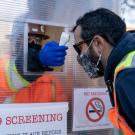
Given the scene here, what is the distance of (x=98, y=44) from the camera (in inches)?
84.4

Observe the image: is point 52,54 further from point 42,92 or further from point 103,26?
point 103,26

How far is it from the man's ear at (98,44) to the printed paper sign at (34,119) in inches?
20.1

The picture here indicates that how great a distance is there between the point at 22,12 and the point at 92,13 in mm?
443

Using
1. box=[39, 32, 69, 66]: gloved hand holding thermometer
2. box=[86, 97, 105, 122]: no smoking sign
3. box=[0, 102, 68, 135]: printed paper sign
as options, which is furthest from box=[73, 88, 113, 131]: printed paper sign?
box=[39, 32, 69, 66]: gloved hand holding thermometer

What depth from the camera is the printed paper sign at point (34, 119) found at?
88.4 inches

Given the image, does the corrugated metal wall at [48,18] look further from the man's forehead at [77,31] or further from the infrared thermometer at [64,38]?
the man's forehead at [77,31]

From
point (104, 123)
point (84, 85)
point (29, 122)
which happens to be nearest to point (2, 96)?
point (29, 122)

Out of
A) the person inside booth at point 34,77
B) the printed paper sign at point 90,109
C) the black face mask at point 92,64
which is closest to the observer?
the black face mask at point 92,64

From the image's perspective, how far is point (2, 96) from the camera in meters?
2.28

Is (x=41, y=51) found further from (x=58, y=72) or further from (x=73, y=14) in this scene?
(x=73, y=14)

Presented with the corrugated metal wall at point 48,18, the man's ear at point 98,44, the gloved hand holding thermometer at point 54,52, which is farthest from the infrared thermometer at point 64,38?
the man's ear at point 98,44

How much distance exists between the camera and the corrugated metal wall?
90.9 inches

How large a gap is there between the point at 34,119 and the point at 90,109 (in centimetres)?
47

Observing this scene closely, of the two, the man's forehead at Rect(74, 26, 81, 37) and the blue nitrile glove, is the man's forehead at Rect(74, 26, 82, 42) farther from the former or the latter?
the blue nitrile glove
